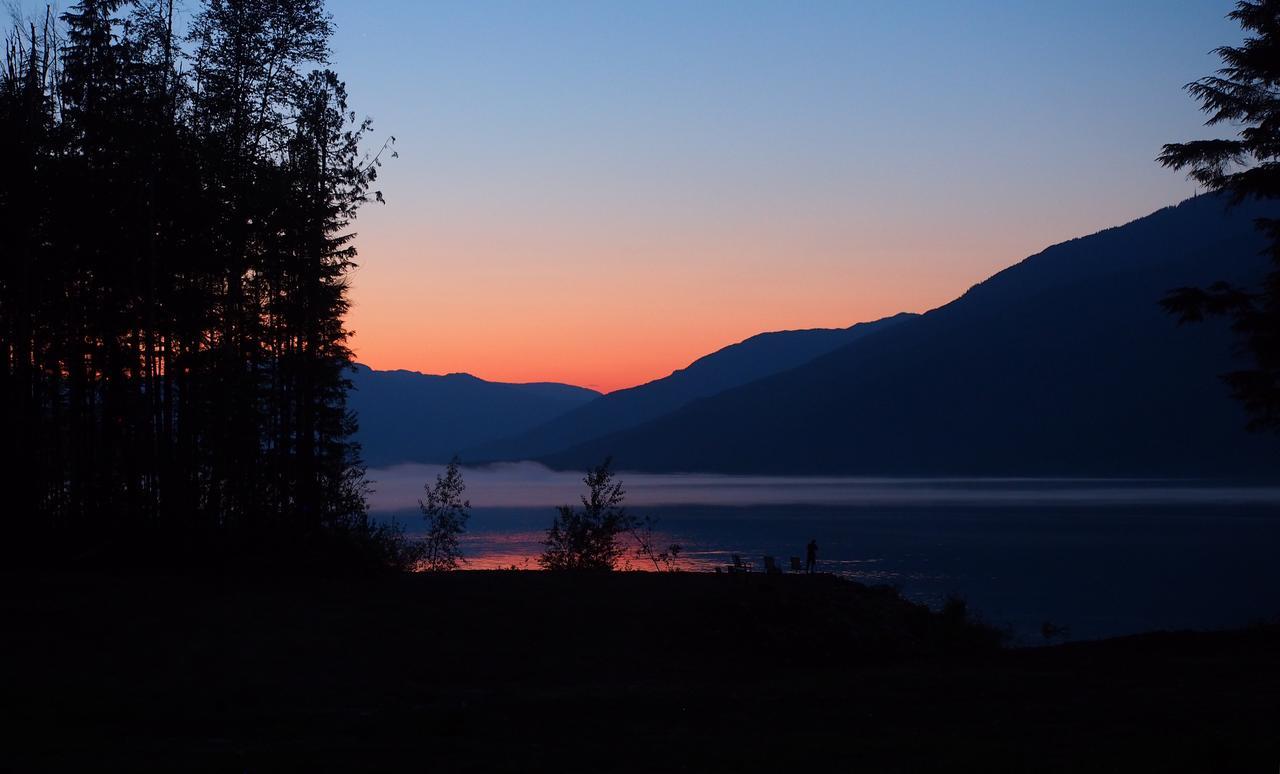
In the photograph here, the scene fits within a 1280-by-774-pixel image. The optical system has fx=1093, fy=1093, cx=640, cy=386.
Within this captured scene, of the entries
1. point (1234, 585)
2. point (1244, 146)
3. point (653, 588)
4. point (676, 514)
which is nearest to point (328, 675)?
point (653, 588)

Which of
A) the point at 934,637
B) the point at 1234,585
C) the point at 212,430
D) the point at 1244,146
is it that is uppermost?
the point at 1244,146

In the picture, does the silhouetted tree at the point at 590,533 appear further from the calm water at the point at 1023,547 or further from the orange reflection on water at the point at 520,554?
the orange reflection on water at the point at 520,554

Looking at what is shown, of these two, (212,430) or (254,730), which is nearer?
(254,730)

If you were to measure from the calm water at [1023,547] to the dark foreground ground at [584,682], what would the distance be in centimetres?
2866

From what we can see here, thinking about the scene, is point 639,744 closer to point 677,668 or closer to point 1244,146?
point 677,668

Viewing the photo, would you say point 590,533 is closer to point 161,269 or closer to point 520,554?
point 161,269

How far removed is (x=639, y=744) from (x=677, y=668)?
22.9 ft

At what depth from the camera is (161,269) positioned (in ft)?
85.8


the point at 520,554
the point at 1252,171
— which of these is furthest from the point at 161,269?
the point at 520,554

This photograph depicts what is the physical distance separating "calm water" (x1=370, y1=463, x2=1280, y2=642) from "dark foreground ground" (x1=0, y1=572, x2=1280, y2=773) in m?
28.7

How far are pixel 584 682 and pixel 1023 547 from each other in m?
100

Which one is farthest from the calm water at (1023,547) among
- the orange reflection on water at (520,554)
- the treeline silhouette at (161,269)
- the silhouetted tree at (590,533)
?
the treeline silhouette at (161,269)

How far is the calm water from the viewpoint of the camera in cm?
6650

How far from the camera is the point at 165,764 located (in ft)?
36.7
